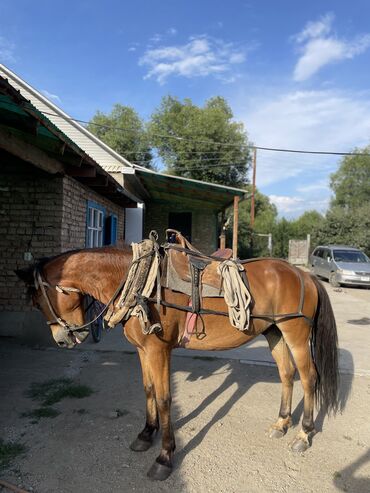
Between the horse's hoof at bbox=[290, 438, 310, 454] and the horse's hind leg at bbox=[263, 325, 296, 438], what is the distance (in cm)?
20

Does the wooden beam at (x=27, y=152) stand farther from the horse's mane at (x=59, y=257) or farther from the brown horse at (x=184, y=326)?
the brown horse at (x=184, y=326)

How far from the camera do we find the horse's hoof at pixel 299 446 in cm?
303

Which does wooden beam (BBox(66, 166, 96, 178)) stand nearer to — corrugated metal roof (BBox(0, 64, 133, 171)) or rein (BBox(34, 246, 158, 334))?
rein (BBox(34, 246, 158, 334))

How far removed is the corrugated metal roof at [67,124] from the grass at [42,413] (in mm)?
10034

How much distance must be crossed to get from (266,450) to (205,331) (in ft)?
3.74

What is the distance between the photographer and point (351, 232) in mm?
26172

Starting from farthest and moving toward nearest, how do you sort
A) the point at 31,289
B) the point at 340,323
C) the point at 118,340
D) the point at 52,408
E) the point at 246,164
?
the point at 246,164 → the point at 340,323 → the point at 118,340 → the point at 52,408 → the point at 31,289

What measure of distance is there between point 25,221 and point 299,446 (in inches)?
201

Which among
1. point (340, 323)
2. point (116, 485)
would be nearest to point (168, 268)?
point (116, 485)

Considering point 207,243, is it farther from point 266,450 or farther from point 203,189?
point 266,450

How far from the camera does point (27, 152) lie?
4566mm

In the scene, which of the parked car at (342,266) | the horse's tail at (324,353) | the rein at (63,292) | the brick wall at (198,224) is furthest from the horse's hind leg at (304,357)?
the brick wall at (198,224)

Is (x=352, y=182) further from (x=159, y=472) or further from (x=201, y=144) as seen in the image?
(x=159, y=472)

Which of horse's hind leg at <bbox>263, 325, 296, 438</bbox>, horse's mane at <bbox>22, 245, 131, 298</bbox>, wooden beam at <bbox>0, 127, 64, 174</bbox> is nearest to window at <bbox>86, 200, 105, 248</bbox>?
wooden beam at <bbox>0, 127, 64, 174</bbox>
